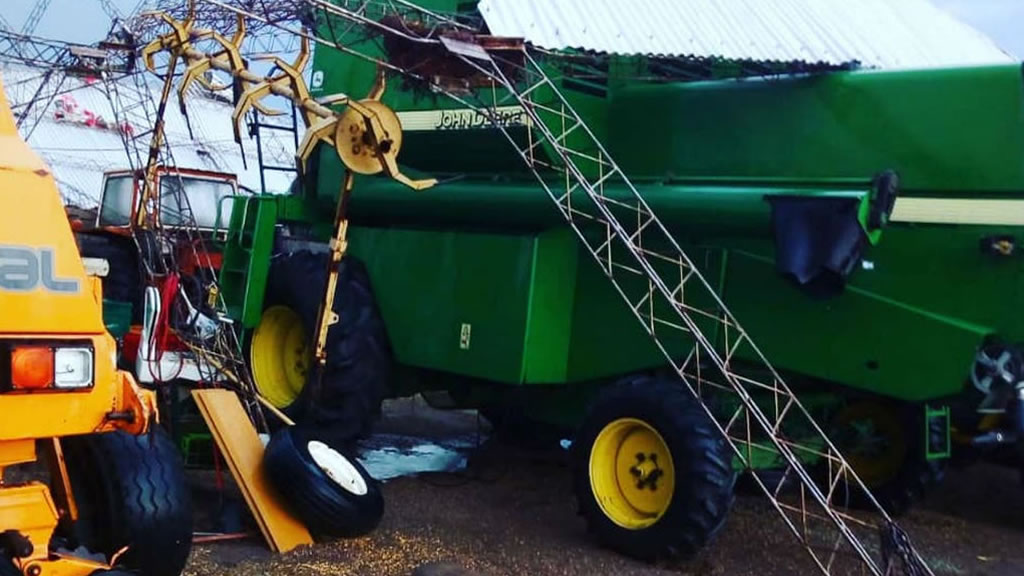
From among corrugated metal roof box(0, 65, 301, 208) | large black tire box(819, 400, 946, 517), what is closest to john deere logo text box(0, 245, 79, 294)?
large black tire box(819, 400, 946, 517)

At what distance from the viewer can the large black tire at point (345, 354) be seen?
25.0ft

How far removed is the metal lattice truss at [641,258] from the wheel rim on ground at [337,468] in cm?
169

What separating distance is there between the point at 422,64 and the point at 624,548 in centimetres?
271

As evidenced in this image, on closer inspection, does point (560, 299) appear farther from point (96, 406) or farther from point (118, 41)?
point (118, 41)

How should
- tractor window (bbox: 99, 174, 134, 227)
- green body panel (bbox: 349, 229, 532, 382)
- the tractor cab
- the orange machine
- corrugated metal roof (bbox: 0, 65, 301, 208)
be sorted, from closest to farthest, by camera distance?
the orange machine < green body panel (bbox: 349, 229, 532, 382) < the tractor cab < tractor window (bbox: 99, 174, 134, 227) < corrugated metal roof (bbox: 0, 65, 301, 208)

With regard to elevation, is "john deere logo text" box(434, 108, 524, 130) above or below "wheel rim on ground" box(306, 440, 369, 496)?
above

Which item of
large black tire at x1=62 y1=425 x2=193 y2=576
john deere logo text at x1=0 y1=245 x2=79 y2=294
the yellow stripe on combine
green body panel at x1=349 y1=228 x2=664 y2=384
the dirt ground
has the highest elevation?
the yellow stripe on combine

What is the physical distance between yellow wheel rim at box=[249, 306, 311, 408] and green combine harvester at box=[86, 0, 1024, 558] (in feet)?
0.07

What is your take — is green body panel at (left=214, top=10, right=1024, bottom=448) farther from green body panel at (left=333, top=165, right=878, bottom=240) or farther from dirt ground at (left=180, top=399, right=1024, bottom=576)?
dirt ground at (left=180, top=399, right=1024, bottom=576)

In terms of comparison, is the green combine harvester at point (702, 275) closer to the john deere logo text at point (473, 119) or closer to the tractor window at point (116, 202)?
the john deere logo text at point (473, 119)

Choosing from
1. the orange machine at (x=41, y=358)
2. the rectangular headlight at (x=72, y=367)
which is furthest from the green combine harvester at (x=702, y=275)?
the rectangular headlight at (x=72, y=367)

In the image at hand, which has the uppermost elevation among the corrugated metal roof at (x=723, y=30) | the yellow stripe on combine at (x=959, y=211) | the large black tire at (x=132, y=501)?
the corrugated metal roof at (x=723, y=30)

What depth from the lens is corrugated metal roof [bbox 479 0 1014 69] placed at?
20.3 ft

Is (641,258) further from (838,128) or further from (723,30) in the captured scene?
(723,30)
